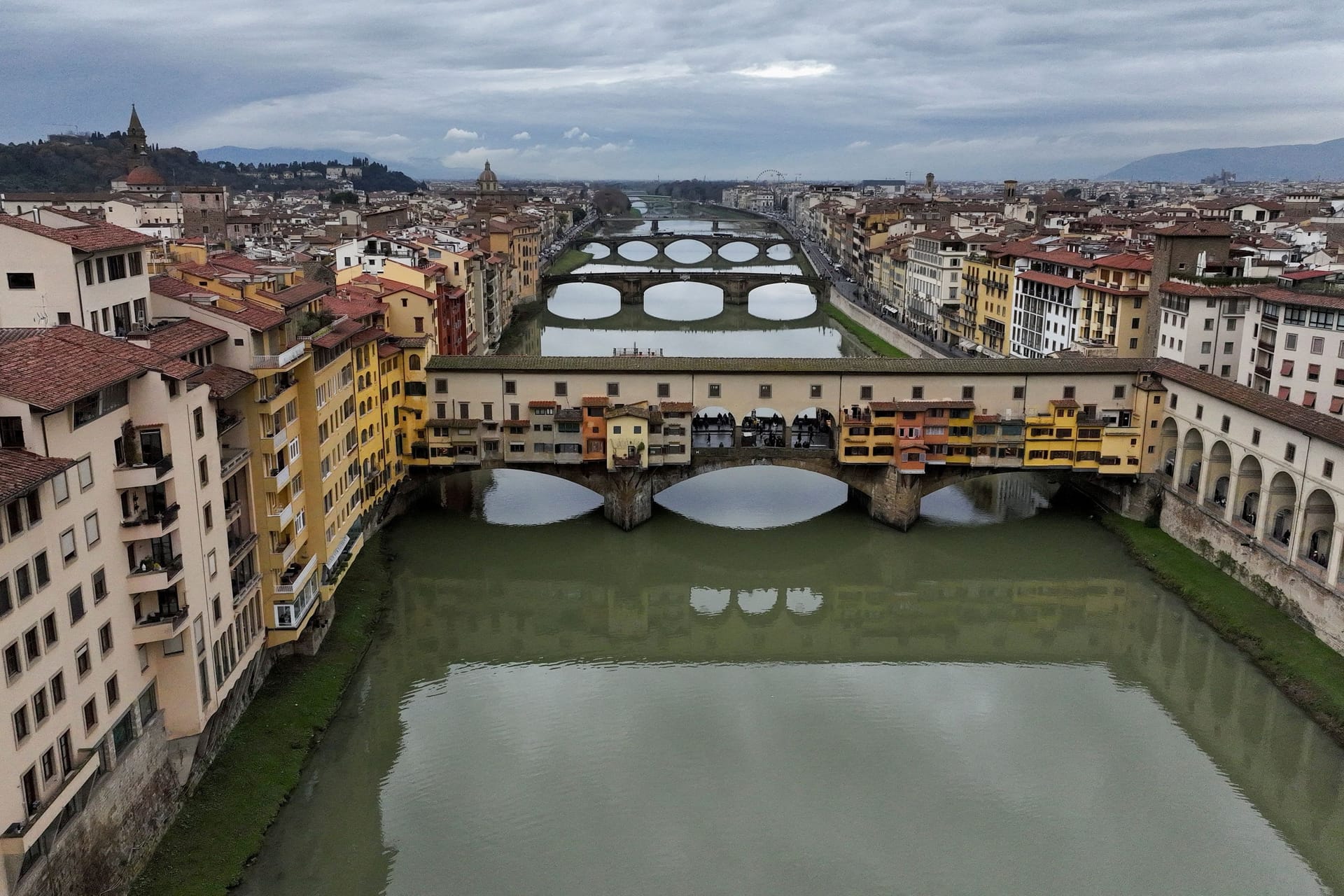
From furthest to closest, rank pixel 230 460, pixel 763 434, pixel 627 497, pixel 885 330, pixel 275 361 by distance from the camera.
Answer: pixel 885 330 < pixel 763 434 < pixel 627 497 < pixel 275 361 < pixel 230 460

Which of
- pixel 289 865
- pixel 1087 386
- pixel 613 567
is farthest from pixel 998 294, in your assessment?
pixel 289 865

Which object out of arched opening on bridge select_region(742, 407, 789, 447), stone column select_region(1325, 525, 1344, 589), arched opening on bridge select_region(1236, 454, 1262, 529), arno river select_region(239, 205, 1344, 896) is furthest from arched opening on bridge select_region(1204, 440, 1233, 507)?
arched opening on bridge select_region(742, 407, 789, 447)

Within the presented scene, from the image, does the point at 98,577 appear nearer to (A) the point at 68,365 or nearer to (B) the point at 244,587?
(A) the point at 68,365

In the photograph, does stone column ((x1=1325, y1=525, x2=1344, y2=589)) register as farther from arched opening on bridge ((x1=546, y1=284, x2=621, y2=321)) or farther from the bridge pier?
arched opening on bridge ((x1=546, y1=284, x2=621, y2=321))

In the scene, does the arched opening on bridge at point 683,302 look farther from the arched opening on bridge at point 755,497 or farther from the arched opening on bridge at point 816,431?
the arched opening on bridge at point 816,431

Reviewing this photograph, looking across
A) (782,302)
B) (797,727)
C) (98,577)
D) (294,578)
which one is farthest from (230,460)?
(782,302)

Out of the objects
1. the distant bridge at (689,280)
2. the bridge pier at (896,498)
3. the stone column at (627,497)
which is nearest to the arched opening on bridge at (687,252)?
the distant bridge at (689,280)
